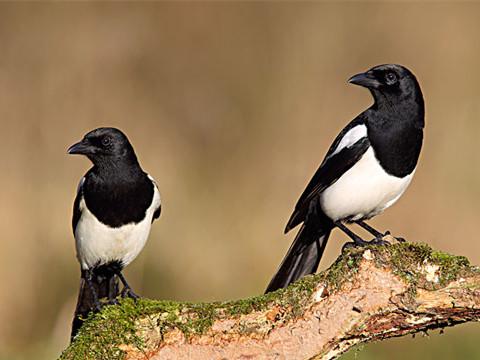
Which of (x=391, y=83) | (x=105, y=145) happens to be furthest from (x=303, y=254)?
(x=105, y=145)

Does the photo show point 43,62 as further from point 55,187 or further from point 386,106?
point 386,106

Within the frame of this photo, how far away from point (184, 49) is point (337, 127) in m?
1.31

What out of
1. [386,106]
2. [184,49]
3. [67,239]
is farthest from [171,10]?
[386,106]

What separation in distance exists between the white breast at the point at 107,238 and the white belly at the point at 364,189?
851 mm

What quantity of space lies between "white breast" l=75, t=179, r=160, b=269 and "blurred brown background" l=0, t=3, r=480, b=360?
1.42m

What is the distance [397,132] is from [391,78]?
0.26 meters

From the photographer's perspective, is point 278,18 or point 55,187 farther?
point 278,18

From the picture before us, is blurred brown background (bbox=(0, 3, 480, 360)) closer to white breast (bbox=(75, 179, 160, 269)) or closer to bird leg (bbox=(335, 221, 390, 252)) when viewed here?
white breast (bbox=(75, 179, 160, 269))

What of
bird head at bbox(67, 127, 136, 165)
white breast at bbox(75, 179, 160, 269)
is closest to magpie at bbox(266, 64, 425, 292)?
white breast at bbox(75, 179, 160, 269)

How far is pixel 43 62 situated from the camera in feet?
20.3

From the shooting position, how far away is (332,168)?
447 centimetres

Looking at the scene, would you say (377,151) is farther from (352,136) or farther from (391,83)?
(391,83)

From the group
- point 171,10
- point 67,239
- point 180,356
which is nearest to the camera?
point 180,356

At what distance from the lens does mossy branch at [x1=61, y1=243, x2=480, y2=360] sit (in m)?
3.27
